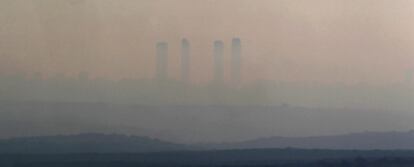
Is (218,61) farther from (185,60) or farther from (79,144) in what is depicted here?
(79,144)

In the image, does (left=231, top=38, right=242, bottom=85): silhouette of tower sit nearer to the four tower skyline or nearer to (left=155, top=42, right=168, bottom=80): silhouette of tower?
the four tower skyline

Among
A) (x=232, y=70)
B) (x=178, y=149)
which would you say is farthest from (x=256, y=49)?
(x=178, y=149)

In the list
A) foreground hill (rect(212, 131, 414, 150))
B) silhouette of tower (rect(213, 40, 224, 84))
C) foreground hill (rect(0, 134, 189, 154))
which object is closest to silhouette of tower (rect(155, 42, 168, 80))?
silhouette of tower (rect(213, 40, 224, 84))

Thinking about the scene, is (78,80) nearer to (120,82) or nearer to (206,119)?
(120,82)

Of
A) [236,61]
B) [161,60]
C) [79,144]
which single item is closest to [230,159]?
[236,61]

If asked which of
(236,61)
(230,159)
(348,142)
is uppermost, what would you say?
(236,61)

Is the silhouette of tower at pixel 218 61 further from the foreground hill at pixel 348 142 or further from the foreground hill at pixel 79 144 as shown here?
the foreground hill at pixel 79 144
